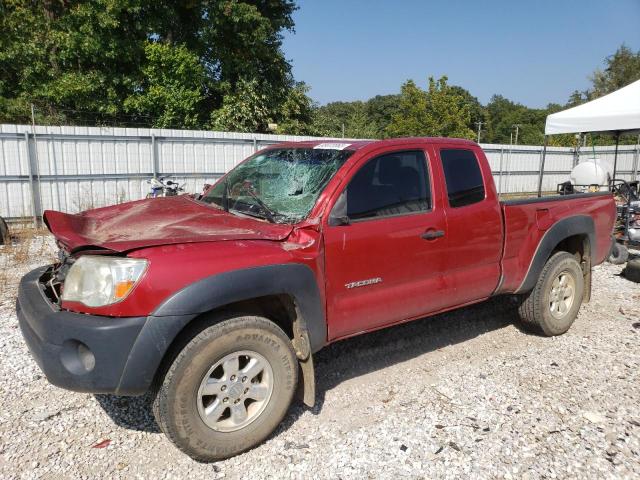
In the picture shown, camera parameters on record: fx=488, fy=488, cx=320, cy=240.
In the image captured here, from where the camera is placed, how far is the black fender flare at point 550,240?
14.2ft

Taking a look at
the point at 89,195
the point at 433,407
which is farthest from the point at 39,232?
the point at 433,407

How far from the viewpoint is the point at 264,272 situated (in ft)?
8.91

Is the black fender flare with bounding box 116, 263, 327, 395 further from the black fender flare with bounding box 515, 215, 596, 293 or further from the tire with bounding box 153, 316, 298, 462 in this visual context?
the black fender flare with bounding box 515, 215, 596, 293

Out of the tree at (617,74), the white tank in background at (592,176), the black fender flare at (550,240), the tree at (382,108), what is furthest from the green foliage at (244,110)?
the tree at (382,108)

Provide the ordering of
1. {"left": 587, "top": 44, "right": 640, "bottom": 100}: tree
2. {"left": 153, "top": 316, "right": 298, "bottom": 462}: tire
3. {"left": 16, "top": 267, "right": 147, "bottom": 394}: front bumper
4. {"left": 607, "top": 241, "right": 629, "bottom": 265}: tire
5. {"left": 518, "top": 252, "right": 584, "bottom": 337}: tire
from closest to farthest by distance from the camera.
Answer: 1. {"left": 16, "top": 267, "right": 147, "bottom": 394}: front bumper
2. {"left": 153, "top": 316, "right": 298, "bottom": 462}: tire
3. {"left": 518, "top": 252, "right": 584, "bottom": 337}: tire
4. {"left": 607, "top": 241, "right": 629, "bottom": 265}: tire
5. {"left": 587, "top": 44, "right": 640, "bottom": 100}: tree

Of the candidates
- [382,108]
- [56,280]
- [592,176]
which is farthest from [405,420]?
[382,108]

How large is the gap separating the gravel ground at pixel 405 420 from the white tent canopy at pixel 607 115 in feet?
19.7

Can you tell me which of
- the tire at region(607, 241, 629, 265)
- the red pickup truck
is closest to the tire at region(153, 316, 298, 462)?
the red pickup truck

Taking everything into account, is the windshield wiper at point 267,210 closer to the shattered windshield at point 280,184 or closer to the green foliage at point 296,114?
the shattered windshield at point 280,184

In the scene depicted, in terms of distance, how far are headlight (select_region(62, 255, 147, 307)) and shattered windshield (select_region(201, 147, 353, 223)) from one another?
99 centimetres

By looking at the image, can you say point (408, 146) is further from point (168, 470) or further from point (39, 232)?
point (39, 232)

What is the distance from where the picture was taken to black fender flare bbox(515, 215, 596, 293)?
14.2 feet

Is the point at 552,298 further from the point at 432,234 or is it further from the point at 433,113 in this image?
the point at 433,113

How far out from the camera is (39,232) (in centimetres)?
1022
